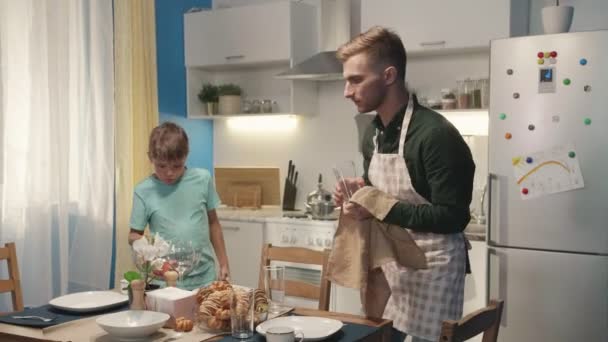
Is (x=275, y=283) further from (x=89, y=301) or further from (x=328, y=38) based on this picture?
(x=328, y=38)

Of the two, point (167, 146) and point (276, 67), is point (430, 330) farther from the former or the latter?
point (276, 67)

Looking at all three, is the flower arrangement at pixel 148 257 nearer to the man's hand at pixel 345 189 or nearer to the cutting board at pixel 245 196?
the man's hand at pixel 345 189

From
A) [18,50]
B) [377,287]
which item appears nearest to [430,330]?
[377,287]

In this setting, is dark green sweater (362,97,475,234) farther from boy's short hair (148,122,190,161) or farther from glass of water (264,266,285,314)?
boy's short hair (148,122,190,161)

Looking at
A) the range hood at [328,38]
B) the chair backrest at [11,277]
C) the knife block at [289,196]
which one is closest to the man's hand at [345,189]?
the chair backrest at [11,277]

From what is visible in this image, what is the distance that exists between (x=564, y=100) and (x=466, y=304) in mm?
1197

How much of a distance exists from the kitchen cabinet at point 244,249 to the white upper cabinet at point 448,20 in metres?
1.43

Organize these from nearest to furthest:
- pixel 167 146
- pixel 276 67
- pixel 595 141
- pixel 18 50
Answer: pixel 167 146 < pixel 595 141 < pixel 18 50 < pixel 276 67

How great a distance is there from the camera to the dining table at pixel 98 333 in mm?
2082

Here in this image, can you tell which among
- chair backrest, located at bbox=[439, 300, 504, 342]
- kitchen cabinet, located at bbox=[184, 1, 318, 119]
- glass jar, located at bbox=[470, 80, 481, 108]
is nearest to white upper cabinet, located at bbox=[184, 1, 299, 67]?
kitchen cabinet, located at bbox=[184, 1, 318, 119]

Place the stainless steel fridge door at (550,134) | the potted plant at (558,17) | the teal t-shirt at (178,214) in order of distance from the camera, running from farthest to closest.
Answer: the potted plant at (558,17)
the stainless steel fridge door at (550,134)
the teal t-shirt at (178,214)

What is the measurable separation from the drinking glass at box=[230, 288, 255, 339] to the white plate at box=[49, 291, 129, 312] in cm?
60

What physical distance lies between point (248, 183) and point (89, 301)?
2.76m

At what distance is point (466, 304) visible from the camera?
3947 millimetres
